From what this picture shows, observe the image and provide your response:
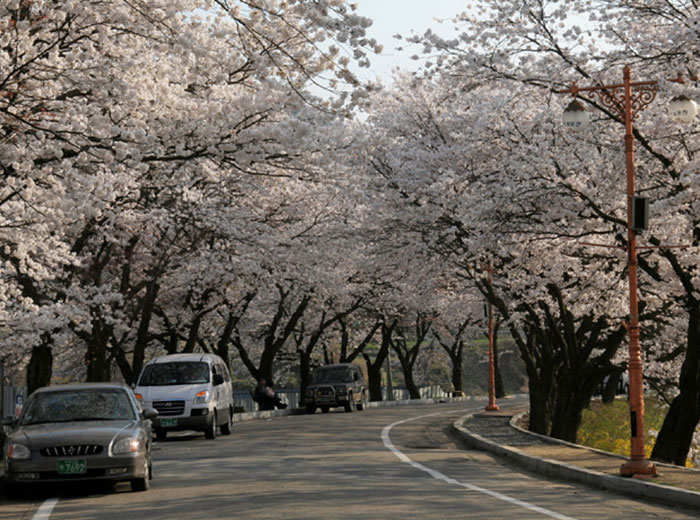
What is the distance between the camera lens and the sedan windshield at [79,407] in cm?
1424

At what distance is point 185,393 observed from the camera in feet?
79.7

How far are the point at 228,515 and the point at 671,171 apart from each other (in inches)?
486

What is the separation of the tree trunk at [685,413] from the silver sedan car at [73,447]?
38.1ft

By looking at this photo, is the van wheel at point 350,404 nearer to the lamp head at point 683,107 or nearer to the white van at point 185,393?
the white van at point 185,393

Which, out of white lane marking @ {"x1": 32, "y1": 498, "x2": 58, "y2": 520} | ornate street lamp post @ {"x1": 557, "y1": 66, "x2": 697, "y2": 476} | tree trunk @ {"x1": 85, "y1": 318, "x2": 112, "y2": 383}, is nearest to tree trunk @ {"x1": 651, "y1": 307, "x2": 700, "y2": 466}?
ornate street lamp post @ {"x1": 557, "y1": 66, "x2": 697, "y2": 476}

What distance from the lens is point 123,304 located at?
1271 inches

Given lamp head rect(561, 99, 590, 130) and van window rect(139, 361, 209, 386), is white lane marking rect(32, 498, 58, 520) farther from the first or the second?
van window rect(139, 361, 209, 386)

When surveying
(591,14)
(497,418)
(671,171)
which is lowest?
(497,418)

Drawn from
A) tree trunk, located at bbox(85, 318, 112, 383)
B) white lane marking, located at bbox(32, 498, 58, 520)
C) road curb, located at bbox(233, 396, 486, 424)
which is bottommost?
road curb, located at bbox(233, 396, 486, 424)

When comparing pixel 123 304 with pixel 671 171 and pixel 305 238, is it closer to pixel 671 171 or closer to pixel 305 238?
pixel 305 238

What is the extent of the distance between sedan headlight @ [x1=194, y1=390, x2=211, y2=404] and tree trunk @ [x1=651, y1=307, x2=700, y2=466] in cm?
1008

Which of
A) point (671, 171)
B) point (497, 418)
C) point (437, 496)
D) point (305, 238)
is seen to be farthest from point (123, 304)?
point (437, 496)

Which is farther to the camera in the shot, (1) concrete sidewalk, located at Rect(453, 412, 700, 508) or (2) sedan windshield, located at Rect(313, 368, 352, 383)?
(2) sedan windshield, located at Rect(313, 368, 352, 383)

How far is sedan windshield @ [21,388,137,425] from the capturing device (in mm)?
14242
